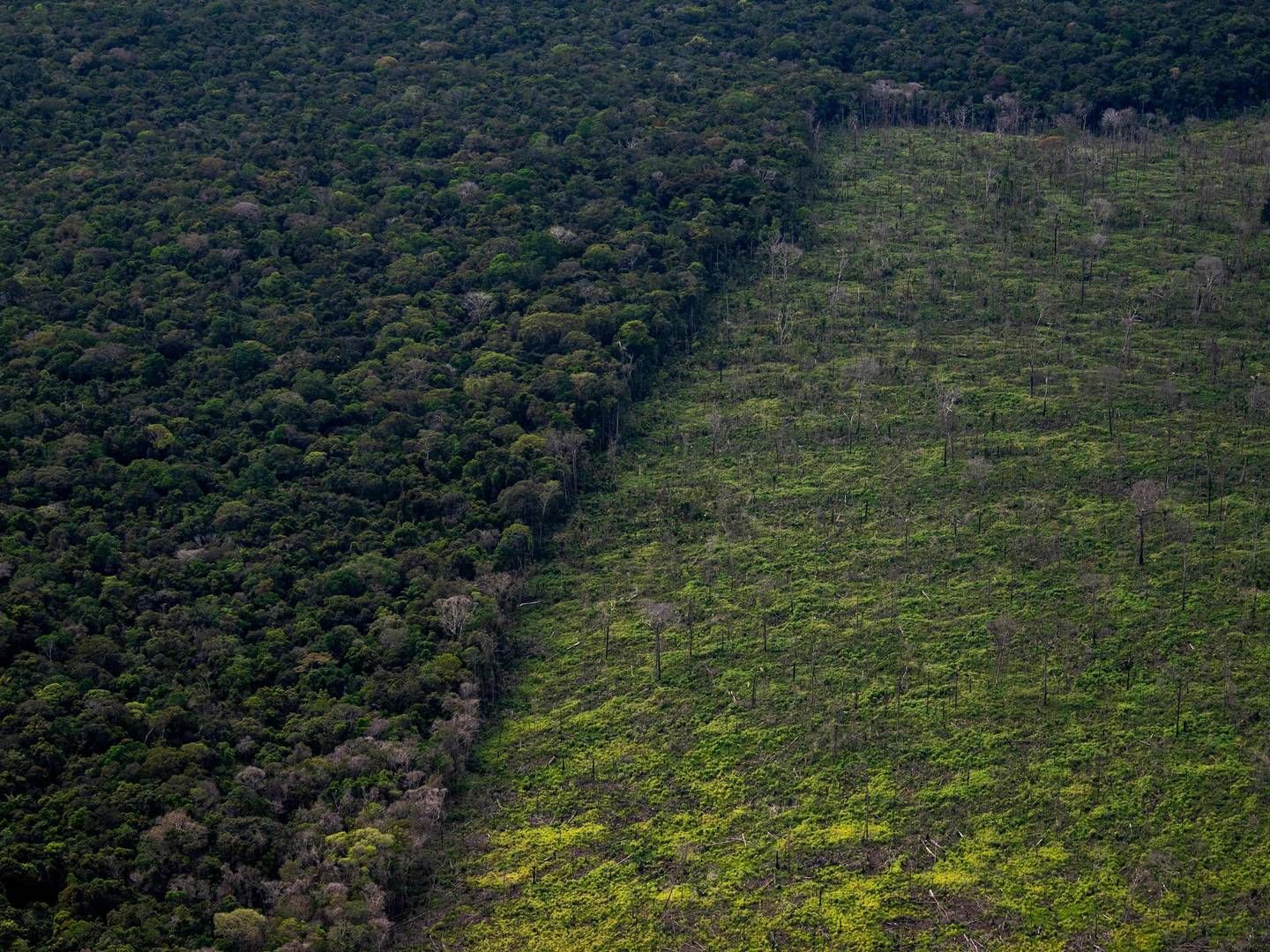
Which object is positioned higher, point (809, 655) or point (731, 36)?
point (731, 36)

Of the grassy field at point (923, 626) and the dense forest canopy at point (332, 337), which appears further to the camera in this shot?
the dense forest canopy at point (332, 337)

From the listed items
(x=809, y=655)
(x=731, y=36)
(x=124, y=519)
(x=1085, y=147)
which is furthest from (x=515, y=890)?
(x=731, y=36)

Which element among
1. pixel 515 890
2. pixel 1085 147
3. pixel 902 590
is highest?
pixel 1085 147

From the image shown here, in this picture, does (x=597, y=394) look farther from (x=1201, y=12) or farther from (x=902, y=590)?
(x=1201, y=12)

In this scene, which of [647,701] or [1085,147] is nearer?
[647,701]

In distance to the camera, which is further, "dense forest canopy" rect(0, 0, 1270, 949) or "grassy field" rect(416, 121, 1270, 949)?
"dense forest canopy" rect(0, 0, 1270, 949)
